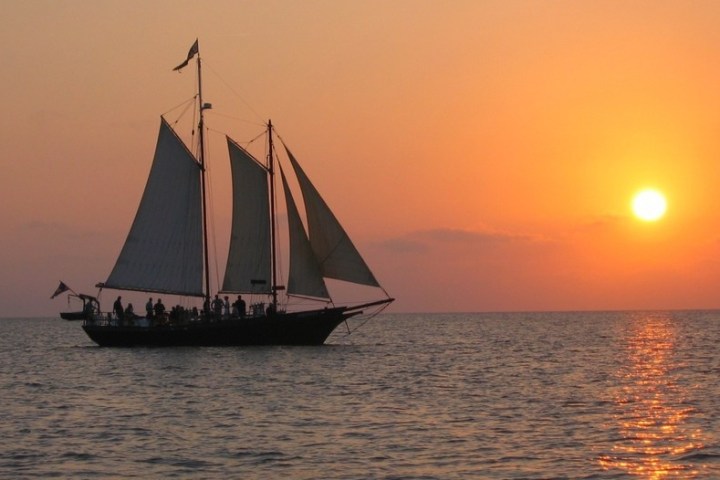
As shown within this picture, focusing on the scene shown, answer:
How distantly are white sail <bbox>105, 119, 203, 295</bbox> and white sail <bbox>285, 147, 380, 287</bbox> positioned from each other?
977 cm

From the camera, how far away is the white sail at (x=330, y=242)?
6538 cm

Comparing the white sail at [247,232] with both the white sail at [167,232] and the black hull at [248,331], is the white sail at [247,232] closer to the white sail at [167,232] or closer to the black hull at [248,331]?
the black hull at [248,331]

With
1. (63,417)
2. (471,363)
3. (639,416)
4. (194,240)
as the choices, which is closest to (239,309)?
(194,240)

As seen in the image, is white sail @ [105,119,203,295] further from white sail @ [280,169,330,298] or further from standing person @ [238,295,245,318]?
white sail @ [280,169,330,298]

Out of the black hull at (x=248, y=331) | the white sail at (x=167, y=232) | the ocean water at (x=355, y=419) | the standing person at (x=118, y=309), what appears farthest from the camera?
the standing person at (x=118, y=309)

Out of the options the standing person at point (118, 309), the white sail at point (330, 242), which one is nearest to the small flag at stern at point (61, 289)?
the standing person at point (118, 309)

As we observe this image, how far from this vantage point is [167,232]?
71.2m

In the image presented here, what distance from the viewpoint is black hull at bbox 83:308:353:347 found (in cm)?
6912

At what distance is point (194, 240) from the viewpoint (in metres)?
72.8

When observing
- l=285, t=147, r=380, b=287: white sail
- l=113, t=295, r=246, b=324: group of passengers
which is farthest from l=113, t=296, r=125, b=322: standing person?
l=285, t=147, r=380, b=287: white sail

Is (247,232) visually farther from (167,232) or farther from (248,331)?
(248,331)

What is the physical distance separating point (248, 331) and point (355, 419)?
34239 mm

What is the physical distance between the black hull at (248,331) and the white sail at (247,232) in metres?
2.46

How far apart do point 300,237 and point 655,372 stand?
2213cm
